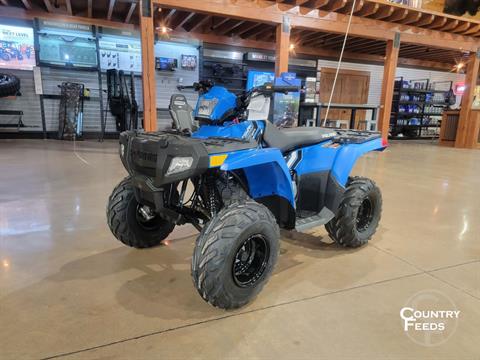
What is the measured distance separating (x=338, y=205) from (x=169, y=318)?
1.22 m

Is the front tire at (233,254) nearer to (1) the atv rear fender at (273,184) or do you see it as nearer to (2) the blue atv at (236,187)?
(2) the blue atv at (236,187)

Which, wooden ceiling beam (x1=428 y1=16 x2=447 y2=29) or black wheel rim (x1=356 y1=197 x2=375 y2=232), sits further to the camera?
wooden ceiling beam (x1=428 y1=16 x2=447 y2=29)

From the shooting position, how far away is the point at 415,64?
42.7ft

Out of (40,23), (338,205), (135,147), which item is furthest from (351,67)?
(135,147)

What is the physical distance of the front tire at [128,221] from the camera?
6.42ft

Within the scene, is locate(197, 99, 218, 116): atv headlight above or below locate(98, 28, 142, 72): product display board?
below

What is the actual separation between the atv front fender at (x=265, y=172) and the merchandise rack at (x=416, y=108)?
483 inches

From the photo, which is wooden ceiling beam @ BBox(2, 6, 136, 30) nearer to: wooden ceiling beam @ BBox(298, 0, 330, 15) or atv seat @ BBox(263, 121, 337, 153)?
wooden ceiling beam @ BBox(298, 0, 330, 15)

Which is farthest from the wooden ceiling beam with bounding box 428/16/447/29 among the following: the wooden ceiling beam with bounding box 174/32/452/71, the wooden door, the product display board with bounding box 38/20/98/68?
the product display board with bounding box 38/20/98/68

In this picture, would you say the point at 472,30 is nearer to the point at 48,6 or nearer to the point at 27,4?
the point at 48,6

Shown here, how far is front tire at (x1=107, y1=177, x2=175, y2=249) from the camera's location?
1957mm

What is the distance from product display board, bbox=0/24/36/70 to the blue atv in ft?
25.9

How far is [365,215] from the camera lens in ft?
7.89

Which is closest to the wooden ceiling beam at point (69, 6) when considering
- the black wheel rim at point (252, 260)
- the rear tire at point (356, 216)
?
the rear tire at point (356, 216)
